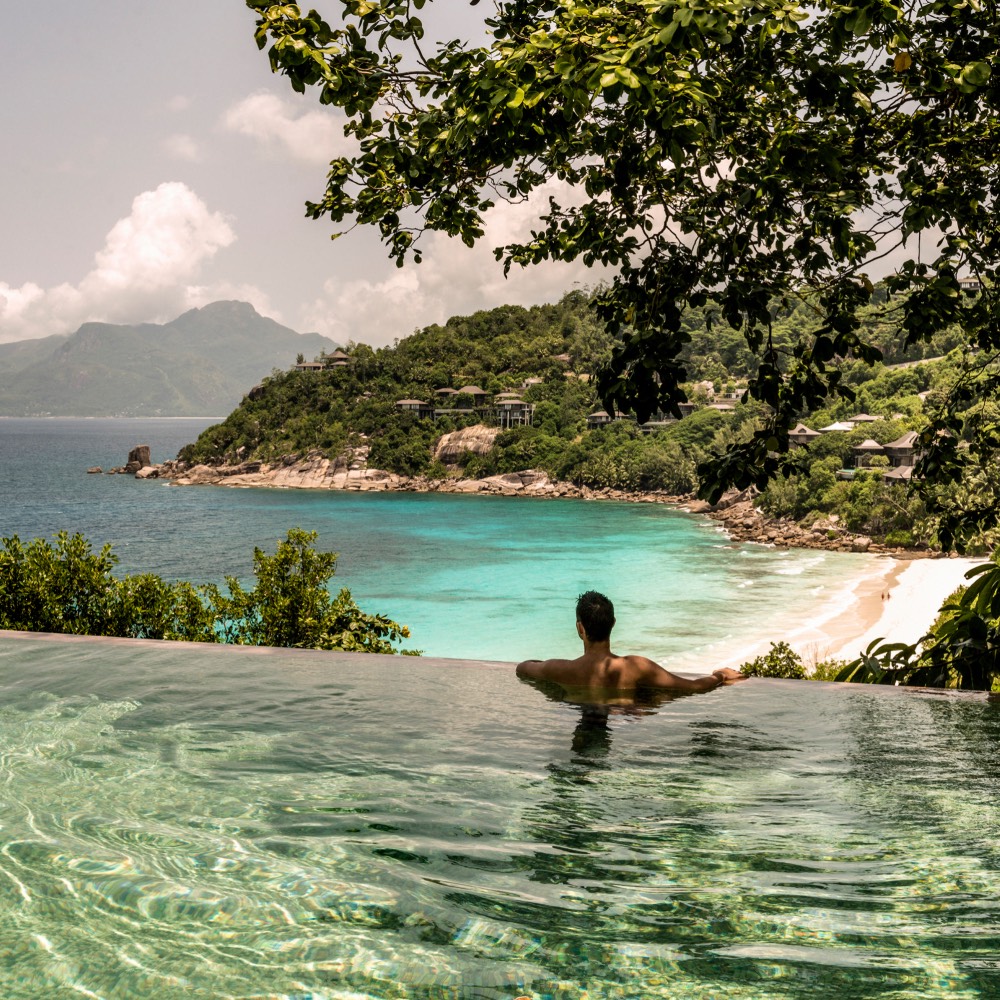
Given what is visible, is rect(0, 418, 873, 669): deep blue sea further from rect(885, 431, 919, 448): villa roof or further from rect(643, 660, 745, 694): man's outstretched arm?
rect(643, 660, 745, 694): man's outstretched arm

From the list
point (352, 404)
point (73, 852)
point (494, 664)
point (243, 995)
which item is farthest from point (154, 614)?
point (352, 404)

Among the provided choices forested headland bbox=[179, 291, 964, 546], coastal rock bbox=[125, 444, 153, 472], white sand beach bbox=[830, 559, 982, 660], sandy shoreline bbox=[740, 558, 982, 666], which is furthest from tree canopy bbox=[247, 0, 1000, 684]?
coastal rock bbox=[125, 444, 153, 472]

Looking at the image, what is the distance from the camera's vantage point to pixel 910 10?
5.43 meters

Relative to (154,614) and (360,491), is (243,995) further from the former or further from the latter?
(360,491)

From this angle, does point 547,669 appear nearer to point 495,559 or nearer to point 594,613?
point 594,613

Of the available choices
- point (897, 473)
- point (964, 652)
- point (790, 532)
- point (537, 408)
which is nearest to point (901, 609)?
point (790, 532)

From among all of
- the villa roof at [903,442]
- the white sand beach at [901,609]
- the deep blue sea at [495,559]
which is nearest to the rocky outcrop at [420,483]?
the deep blue sea at [495,559]

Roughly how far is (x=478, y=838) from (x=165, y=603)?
799 centimetres

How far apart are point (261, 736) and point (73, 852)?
174 cm

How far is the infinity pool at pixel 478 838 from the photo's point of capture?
270 cm

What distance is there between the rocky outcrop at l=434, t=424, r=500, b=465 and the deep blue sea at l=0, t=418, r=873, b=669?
9.44 m

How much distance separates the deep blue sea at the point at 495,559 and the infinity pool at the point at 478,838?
24.8 meters

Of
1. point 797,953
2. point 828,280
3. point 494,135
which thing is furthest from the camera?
point 828,280

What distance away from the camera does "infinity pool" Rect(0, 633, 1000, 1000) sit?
2.70 meters
